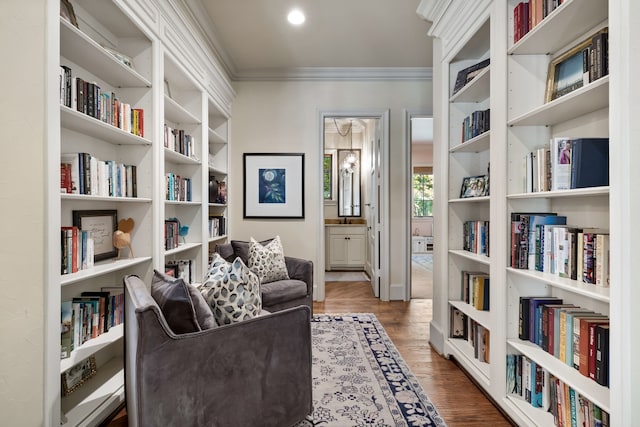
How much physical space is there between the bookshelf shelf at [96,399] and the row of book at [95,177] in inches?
42.0

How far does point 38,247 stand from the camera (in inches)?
57.1

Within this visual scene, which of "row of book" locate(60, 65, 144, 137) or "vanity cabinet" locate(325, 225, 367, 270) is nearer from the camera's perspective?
"row of book" locate(60, 65, 144, 137)

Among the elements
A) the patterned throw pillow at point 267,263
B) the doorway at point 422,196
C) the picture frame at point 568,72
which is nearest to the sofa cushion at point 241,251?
the patterned throw pillow at point 267,263

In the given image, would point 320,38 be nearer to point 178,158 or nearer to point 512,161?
point 178,158

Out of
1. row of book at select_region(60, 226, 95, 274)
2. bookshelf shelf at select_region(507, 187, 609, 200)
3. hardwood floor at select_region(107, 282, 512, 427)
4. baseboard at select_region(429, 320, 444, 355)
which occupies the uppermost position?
bookshelf shelf at select_region(507, 187, 609, 200)

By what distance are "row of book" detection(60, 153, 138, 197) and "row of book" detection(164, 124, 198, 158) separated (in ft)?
1.68

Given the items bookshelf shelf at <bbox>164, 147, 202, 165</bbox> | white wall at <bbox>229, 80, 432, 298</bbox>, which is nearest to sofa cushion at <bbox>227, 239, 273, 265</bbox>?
white wall at <bbox>229, 80, 432, 298</bbox>

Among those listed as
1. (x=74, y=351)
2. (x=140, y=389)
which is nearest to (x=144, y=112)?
(x=74, y=351)

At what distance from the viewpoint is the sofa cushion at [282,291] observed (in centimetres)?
311

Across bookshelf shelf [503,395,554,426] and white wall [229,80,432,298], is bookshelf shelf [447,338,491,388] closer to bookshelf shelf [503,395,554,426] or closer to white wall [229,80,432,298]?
bookshelf shelf [503,395,554,426]

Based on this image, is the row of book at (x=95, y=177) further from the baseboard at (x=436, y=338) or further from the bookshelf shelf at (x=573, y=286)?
the baseboard at (x=436, y=338)

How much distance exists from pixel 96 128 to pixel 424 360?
8.70 ft

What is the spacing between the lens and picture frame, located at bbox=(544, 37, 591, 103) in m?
1.64

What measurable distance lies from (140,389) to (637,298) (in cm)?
171
